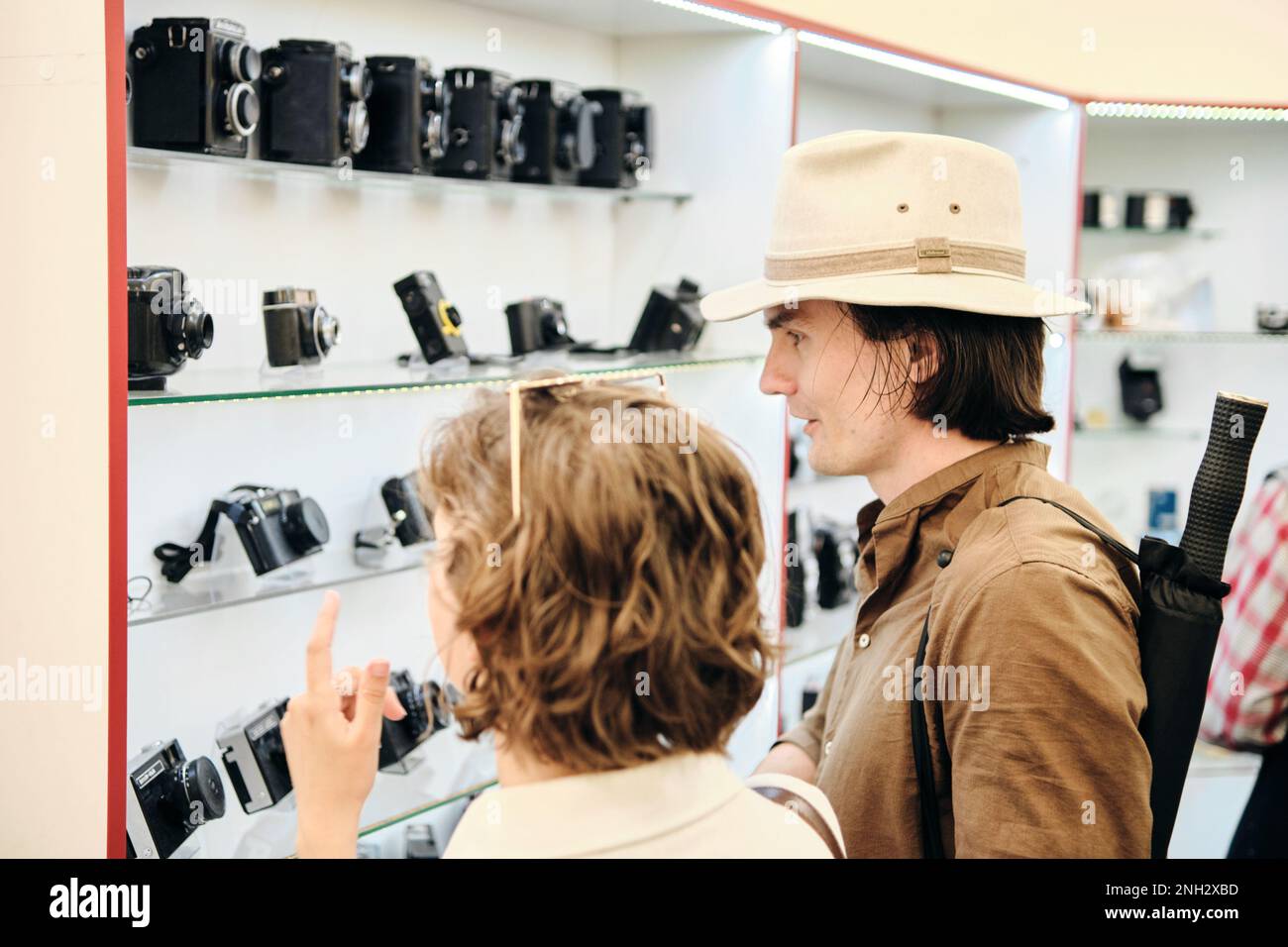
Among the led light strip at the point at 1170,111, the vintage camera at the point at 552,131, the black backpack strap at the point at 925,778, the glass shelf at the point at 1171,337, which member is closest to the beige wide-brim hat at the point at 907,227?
the black backpack strap at the point at 925,778

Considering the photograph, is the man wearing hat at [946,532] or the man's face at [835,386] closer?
the man wearing hat at [946,532]

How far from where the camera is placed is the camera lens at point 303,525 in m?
2.13

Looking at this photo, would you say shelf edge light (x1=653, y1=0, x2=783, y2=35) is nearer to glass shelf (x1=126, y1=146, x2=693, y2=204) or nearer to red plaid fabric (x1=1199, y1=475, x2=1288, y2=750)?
glass shelf (x1=126, y1=146, x2=693, y2=204)

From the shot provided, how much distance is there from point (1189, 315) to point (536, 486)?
3666 millimetres

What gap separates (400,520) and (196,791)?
2.00 feet

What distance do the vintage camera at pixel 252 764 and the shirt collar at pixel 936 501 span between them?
106 centimetres

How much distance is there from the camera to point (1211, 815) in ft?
13.1

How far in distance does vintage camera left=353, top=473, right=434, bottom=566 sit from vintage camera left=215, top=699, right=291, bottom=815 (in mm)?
391

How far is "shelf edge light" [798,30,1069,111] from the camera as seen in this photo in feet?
9.17

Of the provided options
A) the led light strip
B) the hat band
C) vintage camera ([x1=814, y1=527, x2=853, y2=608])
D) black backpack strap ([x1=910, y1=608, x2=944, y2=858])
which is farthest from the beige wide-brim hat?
the led light strip

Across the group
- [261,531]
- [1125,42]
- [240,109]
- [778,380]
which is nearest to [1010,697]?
[778,380]

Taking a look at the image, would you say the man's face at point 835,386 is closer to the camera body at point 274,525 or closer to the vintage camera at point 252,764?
the camera body at point 274,525

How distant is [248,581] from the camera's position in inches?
81.4

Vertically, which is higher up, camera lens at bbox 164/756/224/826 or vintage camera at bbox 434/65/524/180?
vintage camera at bbox 434/65/524/180
